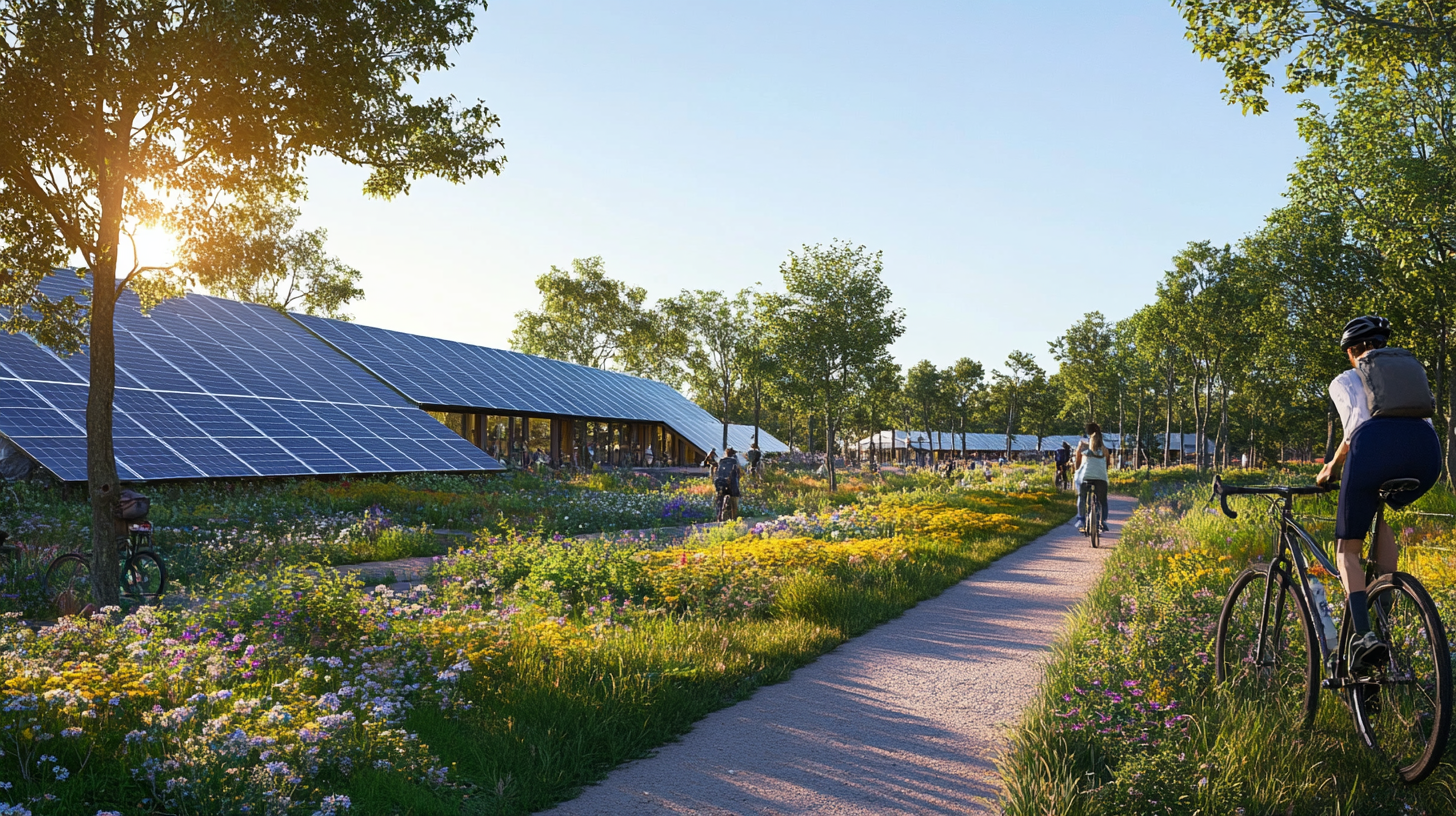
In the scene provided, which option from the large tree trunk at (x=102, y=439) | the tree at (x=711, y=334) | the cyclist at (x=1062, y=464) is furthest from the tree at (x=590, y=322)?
the large tree trunk at (x=102, y=439)

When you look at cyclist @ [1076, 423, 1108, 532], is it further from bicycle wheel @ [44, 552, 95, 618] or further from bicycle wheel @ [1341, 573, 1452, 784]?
bicycle wheel @ [44, 552, 95, 618]

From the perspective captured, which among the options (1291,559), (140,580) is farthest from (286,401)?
(1291,559)

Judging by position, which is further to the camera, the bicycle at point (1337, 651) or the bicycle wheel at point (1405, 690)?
the bicycle at point (1337, 651)

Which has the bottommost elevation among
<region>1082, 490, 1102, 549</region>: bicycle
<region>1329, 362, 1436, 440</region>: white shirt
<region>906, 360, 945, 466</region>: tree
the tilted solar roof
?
<region>1082, 490, 1102, 549</region>: bicycle

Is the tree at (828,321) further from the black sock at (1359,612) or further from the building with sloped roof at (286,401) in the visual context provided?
the black sock at (1359,612)

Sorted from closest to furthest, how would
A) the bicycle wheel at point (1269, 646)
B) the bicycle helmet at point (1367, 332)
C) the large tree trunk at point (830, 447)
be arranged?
1. the bicycle helmet at point (1367, 332)
2. the bicycle wheel at point (1269, 646)
3. the large tree trunk at point (830, 447)

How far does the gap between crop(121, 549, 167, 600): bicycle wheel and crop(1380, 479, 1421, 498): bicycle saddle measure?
9.98 meters

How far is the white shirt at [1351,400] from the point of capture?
3.91 metres

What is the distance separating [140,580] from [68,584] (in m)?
0.64

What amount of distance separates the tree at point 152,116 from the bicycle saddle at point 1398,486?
8.26m

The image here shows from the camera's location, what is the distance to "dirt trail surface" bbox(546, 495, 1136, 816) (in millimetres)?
3971

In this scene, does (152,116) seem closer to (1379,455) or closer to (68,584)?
(68,584)

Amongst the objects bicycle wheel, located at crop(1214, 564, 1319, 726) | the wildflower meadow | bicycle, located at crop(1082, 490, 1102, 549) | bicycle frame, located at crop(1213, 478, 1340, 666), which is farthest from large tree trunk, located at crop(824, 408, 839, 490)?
bicycle frame, located at crop(1213, 478, 1340, 666)

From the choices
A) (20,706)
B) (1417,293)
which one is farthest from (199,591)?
(1417,293)
